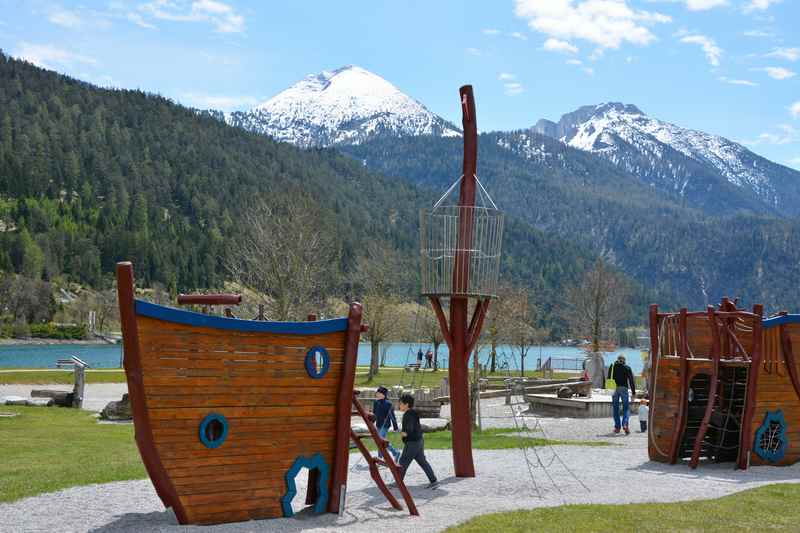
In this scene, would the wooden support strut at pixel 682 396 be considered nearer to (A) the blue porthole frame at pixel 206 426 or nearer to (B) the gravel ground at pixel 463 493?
(B) the gravel ground at pixel 463 493

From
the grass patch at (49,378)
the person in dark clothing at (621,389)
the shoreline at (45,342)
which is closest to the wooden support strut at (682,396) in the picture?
the person in dark clothing at (621,389)

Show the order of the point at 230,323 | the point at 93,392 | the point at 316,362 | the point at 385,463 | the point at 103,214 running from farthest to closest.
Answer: the point at 103,214
the point at 93,392
the point at 385,463
the point at 316,362
the point at 230,323

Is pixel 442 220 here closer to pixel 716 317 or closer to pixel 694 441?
pixel 716 317

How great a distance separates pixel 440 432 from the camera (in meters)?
25.6

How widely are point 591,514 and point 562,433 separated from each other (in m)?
13.3

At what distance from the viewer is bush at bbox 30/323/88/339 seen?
399 feet

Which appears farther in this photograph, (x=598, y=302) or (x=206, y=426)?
(x=598, y=302)

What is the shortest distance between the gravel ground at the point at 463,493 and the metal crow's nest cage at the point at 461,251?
3.48m

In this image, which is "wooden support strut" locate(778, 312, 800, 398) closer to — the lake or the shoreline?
the lake

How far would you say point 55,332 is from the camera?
123 m

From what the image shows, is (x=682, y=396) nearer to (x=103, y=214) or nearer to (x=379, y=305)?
→ (x=379, y=305)

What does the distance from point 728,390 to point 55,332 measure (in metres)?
119

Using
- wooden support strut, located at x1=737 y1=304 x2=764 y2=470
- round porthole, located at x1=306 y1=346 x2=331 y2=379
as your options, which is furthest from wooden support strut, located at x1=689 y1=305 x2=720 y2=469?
round porthole, located at x1=306 y1=346 x2=331 y2=379

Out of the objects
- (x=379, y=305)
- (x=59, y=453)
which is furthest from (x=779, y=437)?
(x=379, y=305)
